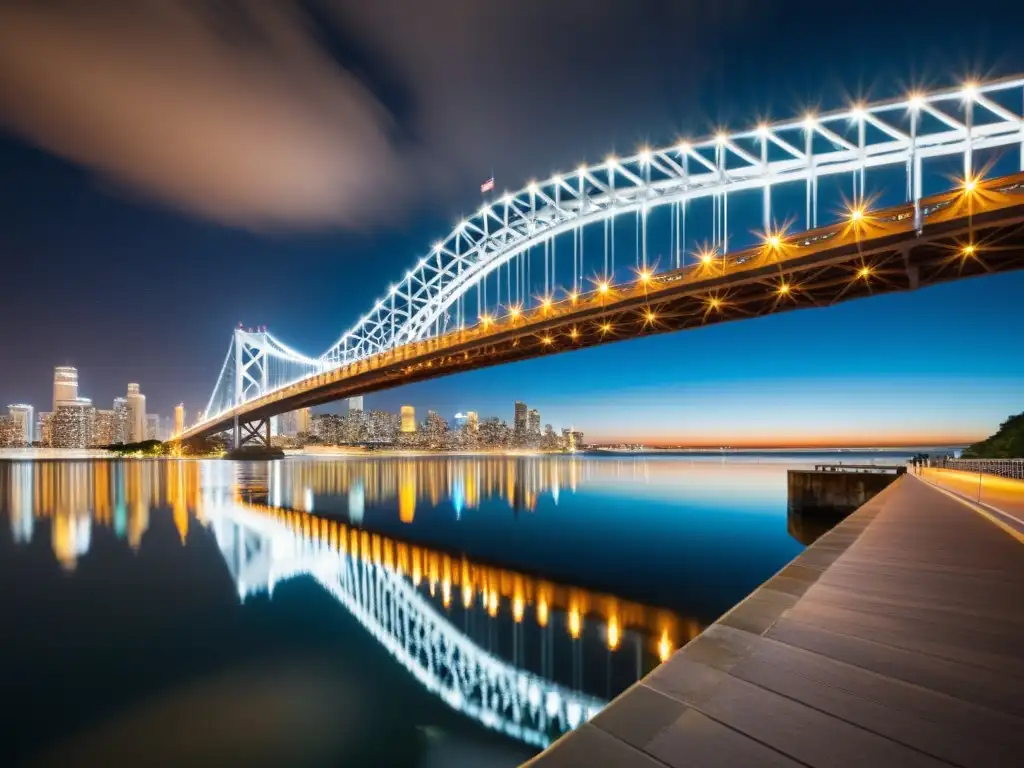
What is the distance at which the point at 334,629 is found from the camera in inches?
350

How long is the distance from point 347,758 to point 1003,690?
5.16m

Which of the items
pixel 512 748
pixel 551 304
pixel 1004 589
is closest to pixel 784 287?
pixel 551 304

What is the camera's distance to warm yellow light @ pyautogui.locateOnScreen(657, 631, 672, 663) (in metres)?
7.49

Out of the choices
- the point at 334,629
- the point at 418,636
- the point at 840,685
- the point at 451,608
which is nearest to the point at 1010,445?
the point at 451,608

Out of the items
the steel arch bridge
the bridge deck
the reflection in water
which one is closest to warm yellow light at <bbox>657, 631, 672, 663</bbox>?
the reflection in water

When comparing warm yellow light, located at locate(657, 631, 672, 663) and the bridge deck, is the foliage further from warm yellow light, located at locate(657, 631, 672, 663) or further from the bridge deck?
the bridge deck

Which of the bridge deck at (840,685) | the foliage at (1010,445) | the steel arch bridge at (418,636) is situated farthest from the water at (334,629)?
the foliage at (1010,445)

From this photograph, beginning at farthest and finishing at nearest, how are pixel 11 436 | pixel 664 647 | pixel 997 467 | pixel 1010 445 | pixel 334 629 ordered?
pixel 11 436 < pixel 1010 445 < pixel 997 467 < pixel 334 629 < pixel 664 647

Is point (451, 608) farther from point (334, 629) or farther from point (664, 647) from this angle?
point (664, 647)

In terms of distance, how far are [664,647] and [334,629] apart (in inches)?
208

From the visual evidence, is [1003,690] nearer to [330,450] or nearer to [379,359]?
[379,359]

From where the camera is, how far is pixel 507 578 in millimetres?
12383

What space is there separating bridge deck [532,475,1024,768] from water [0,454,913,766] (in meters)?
2.94

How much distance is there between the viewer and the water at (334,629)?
5.55m
